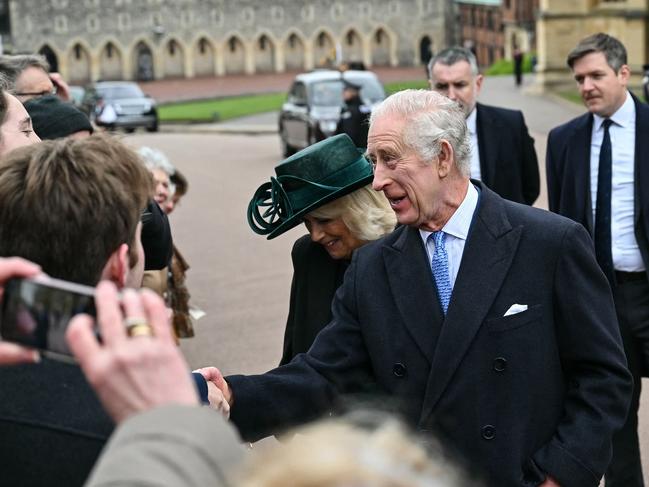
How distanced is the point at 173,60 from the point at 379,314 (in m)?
87.7

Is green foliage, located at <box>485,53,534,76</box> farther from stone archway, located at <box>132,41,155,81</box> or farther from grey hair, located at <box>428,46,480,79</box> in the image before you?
grey hair, located at <box>428,46,480,79</box>

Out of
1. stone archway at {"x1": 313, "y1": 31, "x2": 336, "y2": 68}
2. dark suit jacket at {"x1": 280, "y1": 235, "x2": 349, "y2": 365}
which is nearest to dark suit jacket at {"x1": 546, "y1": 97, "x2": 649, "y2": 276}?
dark suit jacket at {"x1": 280, "y1": 235, "x2": 349, "y2": 365}

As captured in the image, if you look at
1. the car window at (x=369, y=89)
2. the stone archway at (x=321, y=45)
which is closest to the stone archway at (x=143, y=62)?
the stone archway at (x=321, y=45)

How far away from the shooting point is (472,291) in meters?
3.66

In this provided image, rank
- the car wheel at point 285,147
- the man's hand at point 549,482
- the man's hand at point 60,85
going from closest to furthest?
1. the man's hand at point 549,482
2. the man's hand at point 60,85
3. the car wheel at point 285,147

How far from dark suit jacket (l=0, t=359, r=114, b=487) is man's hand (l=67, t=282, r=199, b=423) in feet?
1.78

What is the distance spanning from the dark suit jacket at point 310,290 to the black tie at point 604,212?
5.14ft

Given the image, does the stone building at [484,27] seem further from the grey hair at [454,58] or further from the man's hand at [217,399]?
the man's hand at [217,399]

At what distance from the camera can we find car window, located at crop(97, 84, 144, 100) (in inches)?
1574

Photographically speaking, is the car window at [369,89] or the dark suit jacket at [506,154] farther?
the car window at [369,89]

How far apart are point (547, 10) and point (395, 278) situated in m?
34.4

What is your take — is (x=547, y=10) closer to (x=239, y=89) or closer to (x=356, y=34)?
(x=239, y=89)

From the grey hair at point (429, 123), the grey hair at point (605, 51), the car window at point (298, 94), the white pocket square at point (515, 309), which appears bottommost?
the car window at point (298, 94)

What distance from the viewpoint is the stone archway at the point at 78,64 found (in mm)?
89938
